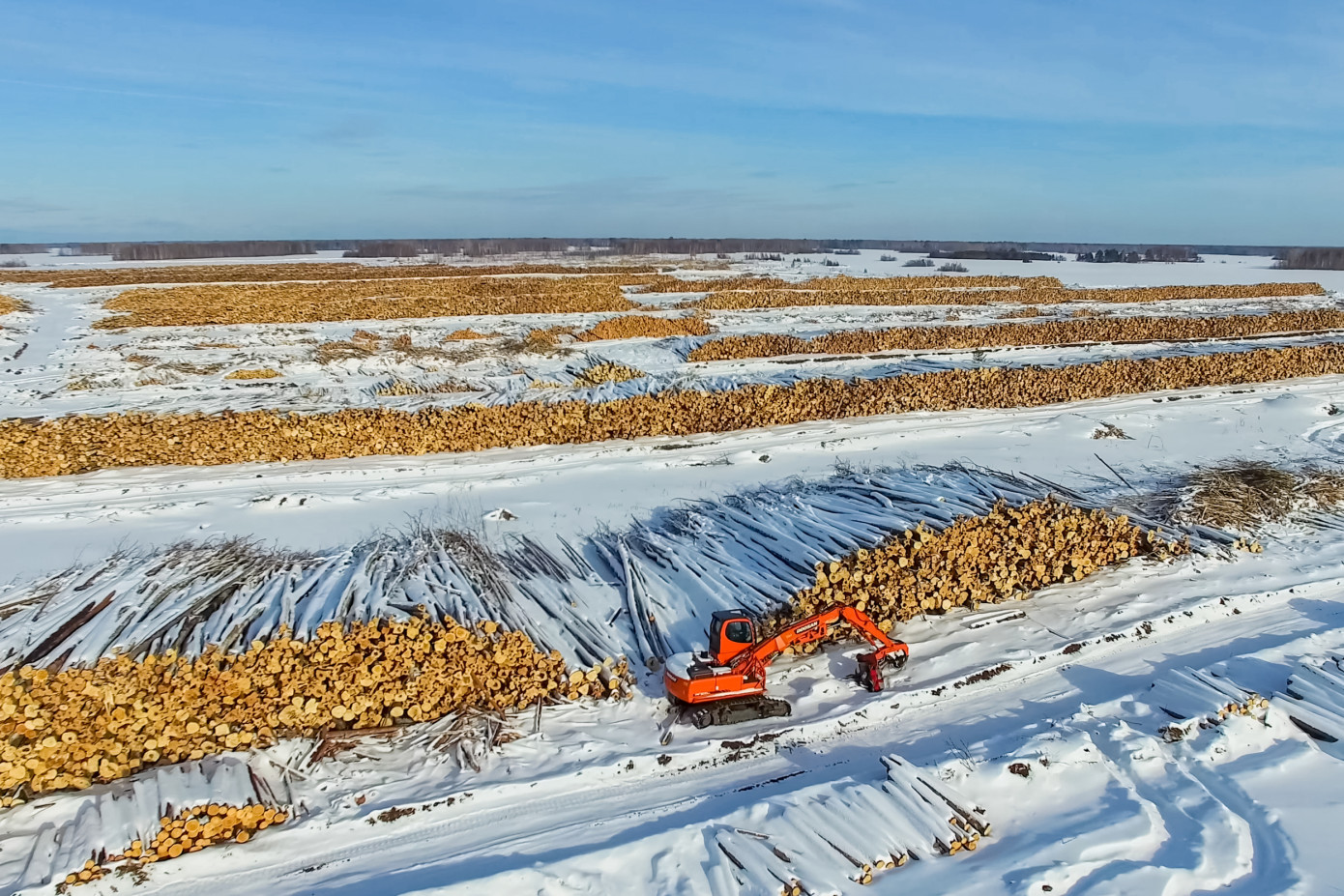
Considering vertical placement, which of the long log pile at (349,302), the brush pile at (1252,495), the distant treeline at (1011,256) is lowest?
the brush pile at (1252,495)

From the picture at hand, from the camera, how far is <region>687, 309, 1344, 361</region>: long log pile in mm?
23969

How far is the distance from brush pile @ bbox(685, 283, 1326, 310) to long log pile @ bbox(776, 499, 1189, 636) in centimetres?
2767

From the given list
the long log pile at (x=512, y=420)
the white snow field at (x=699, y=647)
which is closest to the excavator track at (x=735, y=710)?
the white snow field at (x=699, y=647)

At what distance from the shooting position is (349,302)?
38.2 meters

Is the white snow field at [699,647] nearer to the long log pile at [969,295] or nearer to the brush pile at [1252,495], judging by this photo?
the brush pile at [1252,495]

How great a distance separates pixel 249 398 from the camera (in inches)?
645

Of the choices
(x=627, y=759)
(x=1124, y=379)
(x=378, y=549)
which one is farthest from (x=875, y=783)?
(x=1124, y=379)

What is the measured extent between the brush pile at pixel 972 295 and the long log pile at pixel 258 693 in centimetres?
3056

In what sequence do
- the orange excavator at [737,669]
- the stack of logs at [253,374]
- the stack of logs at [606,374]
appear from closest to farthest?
the orange excavator at [737,669] → the stack of logs at [606,374] → the stack of logs at [253,374]

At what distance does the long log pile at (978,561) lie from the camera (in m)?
8.32

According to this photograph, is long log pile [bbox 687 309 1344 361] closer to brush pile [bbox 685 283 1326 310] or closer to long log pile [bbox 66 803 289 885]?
brush pile [bbox 685 283 1326 310]

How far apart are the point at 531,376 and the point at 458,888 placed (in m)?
15.5

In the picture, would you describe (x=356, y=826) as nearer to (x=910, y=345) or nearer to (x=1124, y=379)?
(x=1124, y=379)

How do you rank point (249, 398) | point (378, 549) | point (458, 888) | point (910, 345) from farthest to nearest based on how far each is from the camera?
point (910, 345) < point (249, 398) < point (378, 549) < point (458, 888)
